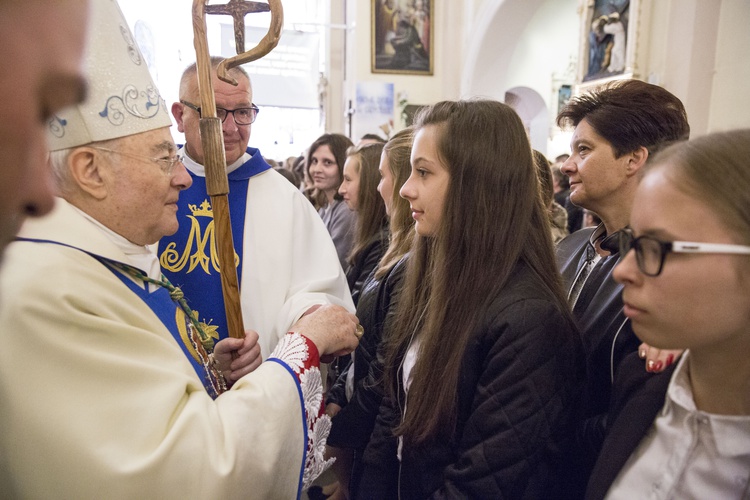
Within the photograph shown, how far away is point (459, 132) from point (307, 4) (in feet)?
48.0

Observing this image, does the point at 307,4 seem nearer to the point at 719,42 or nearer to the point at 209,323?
the point at 719,42

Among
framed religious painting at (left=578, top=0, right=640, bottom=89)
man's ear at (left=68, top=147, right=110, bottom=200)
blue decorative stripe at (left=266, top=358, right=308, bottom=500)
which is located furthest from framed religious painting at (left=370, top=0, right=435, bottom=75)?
blue decorative stripe at (left=266, top=358, right=308, bottom=500)

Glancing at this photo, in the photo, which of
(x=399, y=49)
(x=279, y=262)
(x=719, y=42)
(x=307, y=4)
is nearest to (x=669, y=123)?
(x=279, y=262)

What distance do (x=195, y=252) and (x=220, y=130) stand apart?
0.75m

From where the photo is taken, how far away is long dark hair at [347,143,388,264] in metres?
3.29

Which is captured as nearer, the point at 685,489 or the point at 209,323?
the point at 685,489

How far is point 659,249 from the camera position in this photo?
98 cm

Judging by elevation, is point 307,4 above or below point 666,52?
above

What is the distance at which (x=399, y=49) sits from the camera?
38.8 feet

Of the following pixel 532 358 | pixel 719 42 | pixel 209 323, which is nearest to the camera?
pixel 532 358

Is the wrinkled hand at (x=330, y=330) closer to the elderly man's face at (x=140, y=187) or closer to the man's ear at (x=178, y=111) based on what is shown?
the elderly man's face at (x=140, y=187)

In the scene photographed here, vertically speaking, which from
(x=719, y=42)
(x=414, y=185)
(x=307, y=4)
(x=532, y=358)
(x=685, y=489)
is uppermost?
(x=307, y=4)

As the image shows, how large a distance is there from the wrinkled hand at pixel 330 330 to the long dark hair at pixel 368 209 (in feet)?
5.23

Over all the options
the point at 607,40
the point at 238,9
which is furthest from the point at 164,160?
the point at 607,40
